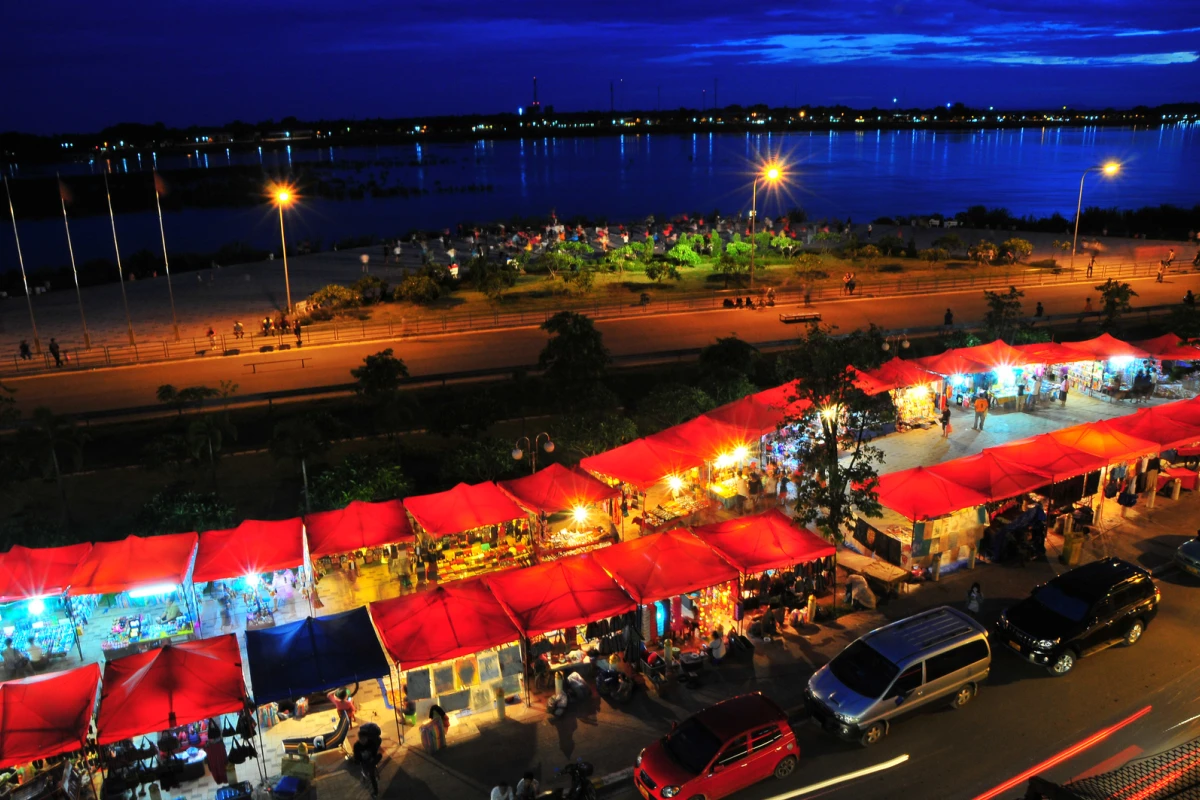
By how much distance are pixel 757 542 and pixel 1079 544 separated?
665 centimetres

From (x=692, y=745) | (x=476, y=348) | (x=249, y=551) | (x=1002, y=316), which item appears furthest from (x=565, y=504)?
(x=1002, y=316)

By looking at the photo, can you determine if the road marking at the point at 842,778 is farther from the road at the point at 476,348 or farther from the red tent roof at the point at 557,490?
the road at the point at 476,348

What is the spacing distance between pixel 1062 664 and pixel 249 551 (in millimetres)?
13422

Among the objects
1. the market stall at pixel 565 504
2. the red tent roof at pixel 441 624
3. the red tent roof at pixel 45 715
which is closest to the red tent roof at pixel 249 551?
the red tent roof at pixel 441 624

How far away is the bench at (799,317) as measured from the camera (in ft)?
117

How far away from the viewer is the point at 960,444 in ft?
70.3

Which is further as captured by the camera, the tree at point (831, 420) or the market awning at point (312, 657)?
the tree at point (831, 420)

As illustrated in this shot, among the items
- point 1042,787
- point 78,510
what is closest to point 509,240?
point 78,510

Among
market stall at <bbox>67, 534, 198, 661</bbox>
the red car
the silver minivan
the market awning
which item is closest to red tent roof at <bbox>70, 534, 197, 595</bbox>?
market stall at <bbox>67, 534, 198, 661</bbox>

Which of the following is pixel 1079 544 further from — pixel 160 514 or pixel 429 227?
pixel 429 227

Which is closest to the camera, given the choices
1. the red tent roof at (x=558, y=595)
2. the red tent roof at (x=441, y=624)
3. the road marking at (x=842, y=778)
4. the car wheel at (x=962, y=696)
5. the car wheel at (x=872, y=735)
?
the road marking at (x=842, y=778)

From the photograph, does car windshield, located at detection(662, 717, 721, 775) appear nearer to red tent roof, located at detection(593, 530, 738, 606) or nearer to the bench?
red tent roof, located at detection(593, 530, 738, 606)

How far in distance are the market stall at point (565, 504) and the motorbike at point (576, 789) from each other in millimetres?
6357

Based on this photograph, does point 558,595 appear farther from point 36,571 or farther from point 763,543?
point 36,571
